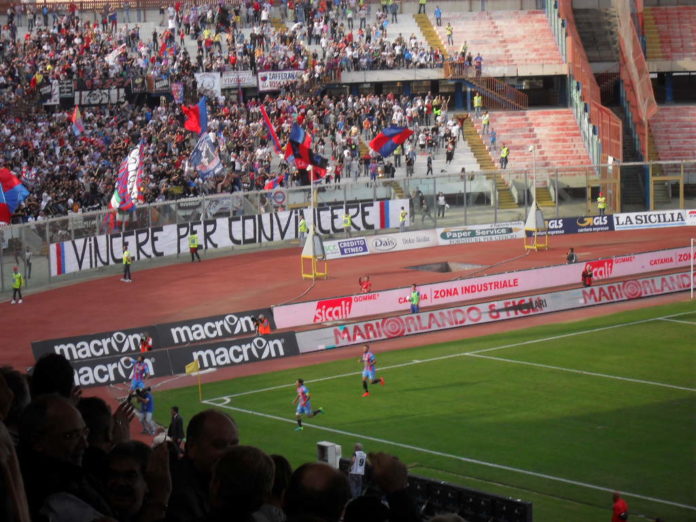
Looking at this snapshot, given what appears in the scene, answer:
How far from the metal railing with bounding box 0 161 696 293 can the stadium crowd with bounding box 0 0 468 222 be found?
3.06m

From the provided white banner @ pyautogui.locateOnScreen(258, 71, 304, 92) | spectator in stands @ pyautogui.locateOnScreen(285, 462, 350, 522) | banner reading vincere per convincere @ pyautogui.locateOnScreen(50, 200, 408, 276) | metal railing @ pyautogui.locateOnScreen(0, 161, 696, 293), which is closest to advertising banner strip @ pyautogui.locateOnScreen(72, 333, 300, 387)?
banner reading vincere per convincere @ pyautogui.locateOnScreen(50, 200, 408, 276)

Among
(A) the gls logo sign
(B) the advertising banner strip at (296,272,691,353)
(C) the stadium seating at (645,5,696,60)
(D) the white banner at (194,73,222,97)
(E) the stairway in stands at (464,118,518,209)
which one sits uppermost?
(C) the stadium seating at (645,5,696,60)

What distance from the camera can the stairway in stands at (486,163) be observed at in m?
60.7

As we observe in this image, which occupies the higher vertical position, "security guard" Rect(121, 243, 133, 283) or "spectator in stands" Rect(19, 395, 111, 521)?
"spectator in stands" Rect(19, 395, 111, 521)

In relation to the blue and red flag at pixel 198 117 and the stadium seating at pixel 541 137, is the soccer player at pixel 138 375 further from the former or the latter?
the stadium seating at pixel 541 137

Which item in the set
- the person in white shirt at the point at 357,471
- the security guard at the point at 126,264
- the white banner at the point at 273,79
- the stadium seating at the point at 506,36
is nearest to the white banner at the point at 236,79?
the white banner at the point at 273,79

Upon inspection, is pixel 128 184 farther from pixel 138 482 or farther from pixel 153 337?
pixel 138 482

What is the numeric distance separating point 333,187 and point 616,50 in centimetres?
2777

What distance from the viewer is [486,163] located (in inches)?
2699

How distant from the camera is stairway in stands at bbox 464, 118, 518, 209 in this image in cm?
6069

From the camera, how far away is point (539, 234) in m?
57.0

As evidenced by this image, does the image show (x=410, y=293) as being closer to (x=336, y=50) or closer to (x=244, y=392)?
(x=244, y=392)

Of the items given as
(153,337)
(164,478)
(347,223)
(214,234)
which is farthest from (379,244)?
(164,478)

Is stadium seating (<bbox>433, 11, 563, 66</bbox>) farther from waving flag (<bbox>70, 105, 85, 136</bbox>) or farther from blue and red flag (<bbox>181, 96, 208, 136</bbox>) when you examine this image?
waving flag (<bbox>70, 105, 85, 136</bbox>)
